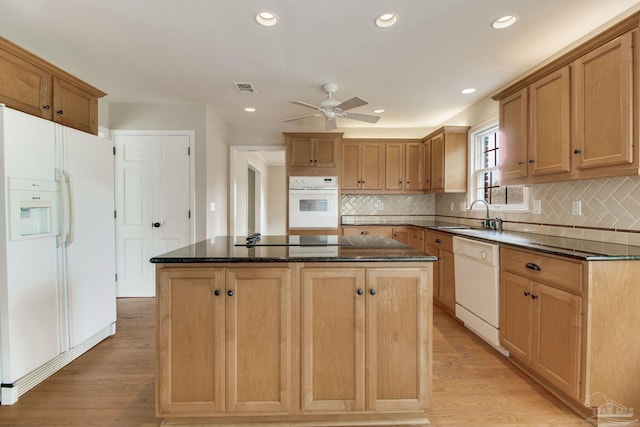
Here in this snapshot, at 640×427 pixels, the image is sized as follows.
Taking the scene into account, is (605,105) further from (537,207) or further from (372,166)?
(372,166)

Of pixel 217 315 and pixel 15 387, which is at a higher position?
pixel 217 315

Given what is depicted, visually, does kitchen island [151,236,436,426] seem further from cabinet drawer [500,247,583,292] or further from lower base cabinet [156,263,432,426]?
cabinet drawer [500,247,583,292]

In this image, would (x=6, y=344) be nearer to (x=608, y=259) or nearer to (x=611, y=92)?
(x=608, y=259)

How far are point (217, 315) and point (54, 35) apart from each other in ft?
8.11

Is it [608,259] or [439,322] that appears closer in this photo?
[608,259]

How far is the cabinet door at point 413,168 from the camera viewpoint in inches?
183

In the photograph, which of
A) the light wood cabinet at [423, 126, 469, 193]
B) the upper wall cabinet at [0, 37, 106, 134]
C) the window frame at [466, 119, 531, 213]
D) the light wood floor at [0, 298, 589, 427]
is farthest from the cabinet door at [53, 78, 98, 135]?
the window frame at [466, 119, 531, 213]

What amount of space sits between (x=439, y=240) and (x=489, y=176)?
1.04m

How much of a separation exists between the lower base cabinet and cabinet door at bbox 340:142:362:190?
3.14m

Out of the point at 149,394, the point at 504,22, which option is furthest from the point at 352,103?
the point at 149,394

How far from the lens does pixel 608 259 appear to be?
5.20ft

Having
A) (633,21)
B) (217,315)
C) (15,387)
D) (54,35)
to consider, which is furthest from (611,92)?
(15,387)

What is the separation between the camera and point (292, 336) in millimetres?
1554

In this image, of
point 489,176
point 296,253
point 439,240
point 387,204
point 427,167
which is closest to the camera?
point 296,253
